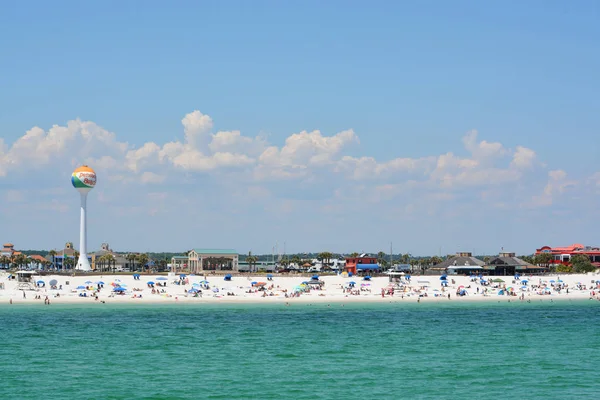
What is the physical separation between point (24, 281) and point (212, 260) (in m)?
63.9

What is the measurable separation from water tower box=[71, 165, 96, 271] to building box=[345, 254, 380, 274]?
2305 inches

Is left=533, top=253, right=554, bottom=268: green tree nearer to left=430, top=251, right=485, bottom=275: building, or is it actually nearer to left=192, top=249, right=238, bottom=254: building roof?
left=430, top=251, right=485, bottom=275: building

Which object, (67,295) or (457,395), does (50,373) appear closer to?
(457,395)

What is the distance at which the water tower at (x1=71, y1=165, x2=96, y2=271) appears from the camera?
161 meters

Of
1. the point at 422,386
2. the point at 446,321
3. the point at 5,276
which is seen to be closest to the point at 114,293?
the point at 5,276

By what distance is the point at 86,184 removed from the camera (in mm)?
162125

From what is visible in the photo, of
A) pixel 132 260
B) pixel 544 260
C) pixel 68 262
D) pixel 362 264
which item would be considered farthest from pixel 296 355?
pixel 544 260

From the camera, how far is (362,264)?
175000 millimetres

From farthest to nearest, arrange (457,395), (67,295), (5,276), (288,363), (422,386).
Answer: (5,276), (67,295), (288,363), (422,386), (457,395)

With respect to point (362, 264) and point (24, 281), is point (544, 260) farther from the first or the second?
point (24, 281)

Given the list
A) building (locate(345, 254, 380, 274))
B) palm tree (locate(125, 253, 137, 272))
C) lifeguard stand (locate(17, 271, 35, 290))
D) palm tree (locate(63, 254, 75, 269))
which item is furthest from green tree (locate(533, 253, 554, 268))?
lifeguard stand (locate(17, 271, 35, 290))

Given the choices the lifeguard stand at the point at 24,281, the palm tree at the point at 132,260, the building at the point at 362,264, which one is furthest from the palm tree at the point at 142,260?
the lifeguard stand at the point at 24,281

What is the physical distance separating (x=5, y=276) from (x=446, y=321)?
84.6m

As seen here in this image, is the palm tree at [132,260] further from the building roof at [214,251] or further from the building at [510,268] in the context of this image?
the building at [510,268]
